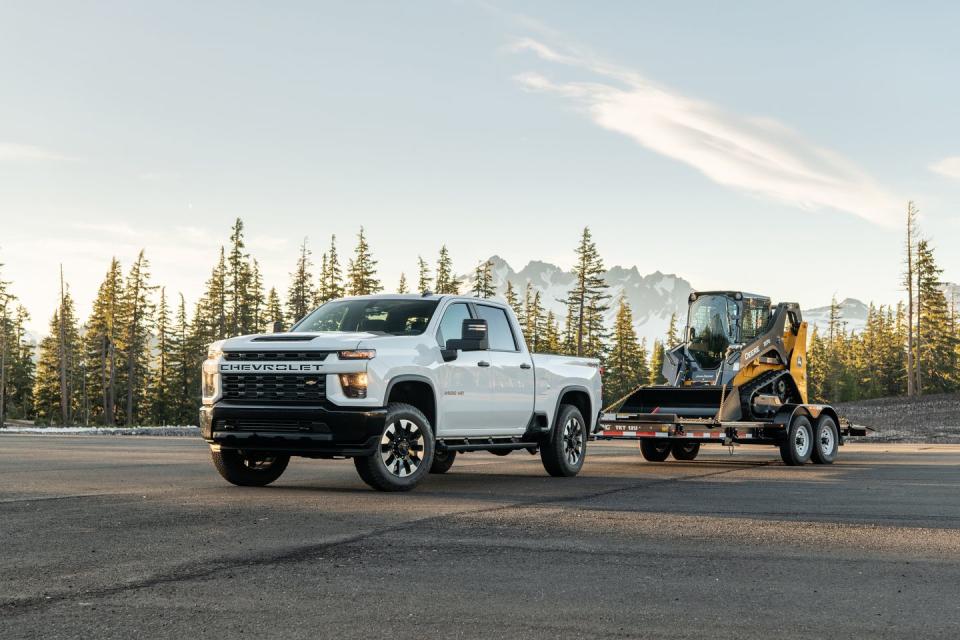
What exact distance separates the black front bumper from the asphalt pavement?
579 mm

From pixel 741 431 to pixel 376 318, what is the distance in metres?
7.96

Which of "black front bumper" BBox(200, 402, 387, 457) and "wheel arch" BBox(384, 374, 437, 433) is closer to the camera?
"black front bumper" BBox(200, 402, 387, 457)

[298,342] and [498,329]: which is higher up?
[498,329]

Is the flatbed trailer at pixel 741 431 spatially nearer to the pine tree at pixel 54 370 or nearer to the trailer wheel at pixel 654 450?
the trailer wheel at pixel 654 450

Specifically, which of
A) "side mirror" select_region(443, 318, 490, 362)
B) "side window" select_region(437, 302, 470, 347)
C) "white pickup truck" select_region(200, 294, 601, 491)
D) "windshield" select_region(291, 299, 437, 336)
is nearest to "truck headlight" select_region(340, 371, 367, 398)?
"white pickup truck" select_region(200, 294, 601, 491)

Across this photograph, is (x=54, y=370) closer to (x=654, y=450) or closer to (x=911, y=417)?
(x=911, y=417)

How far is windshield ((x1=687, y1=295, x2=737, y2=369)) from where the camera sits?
19562mm

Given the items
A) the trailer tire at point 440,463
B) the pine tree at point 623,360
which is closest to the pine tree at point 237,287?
the pine tree at point 623,360

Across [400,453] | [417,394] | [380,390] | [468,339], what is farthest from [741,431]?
[380,390]

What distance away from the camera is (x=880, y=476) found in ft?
52.2

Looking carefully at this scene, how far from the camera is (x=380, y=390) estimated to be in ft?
37.2

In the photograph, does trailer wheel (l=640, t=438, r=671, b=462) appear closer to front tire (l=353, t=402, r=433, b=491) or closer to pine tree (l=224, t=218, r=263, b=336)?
front tire (l=353, t=402, r=433, b=491)

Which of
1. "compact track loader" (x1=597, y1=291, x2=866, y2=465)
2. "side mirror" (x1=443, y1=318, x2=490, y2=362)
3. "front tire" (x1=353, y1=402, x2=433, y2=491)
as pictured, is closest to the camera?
"front tire" (x1=353, y1=402, x2=433, y2=491)

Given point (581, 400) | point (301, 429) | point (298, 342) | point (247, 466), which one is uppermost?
point (298, 342)
